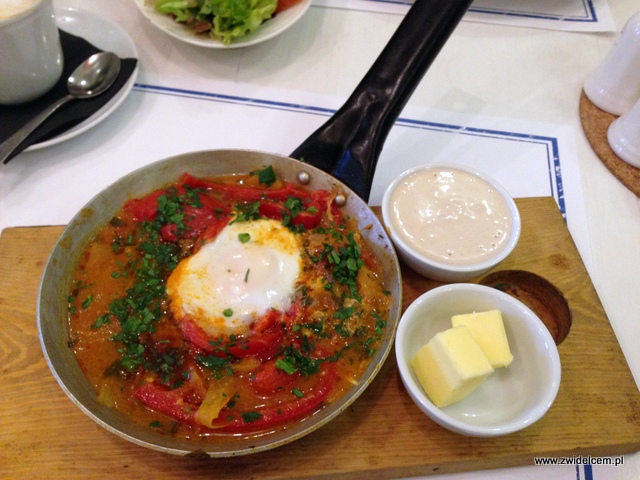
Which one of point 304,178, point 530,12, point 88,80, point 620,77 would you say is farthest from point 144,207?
point 530,12

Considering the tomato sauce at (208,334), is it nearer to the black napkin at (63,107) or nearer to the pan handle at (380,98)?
the pan handle at (380,98)

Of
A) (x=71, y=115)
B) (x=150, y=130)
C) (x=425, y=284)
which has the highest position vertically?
(x=71, y=115)

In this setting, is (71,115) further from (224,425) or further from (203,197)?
(224,425)

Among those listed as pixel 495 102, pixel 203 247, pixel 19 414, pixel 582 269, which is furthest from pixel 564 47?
pixel 19 414

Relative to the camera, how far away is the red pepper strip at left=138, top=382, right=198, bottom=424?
151 cm

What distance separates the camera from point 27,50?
2.11 m

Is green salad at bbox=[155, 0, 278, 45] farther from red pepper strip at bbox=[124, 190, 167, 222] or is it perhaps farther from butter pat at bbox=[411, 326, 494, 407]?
butter pat at bbox=[411, 326, 494, 407]

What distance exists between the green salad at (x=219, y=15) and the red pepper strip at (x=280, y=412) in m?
1.98

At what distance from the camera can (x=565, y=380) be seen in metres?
1.76

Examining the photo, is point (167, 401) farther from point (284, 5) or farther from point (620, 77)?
point (620, 77)

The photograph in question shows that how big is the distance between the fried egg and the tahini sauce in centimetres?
48

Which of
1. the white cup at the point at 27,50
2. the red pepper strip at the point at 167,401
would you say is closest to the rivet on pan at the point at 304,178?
the red pepper strip at the point at 167,401

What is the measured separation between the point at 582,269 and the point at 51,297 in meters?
2.10

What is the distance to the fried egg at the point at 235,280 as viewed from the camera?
1673 millimetres
